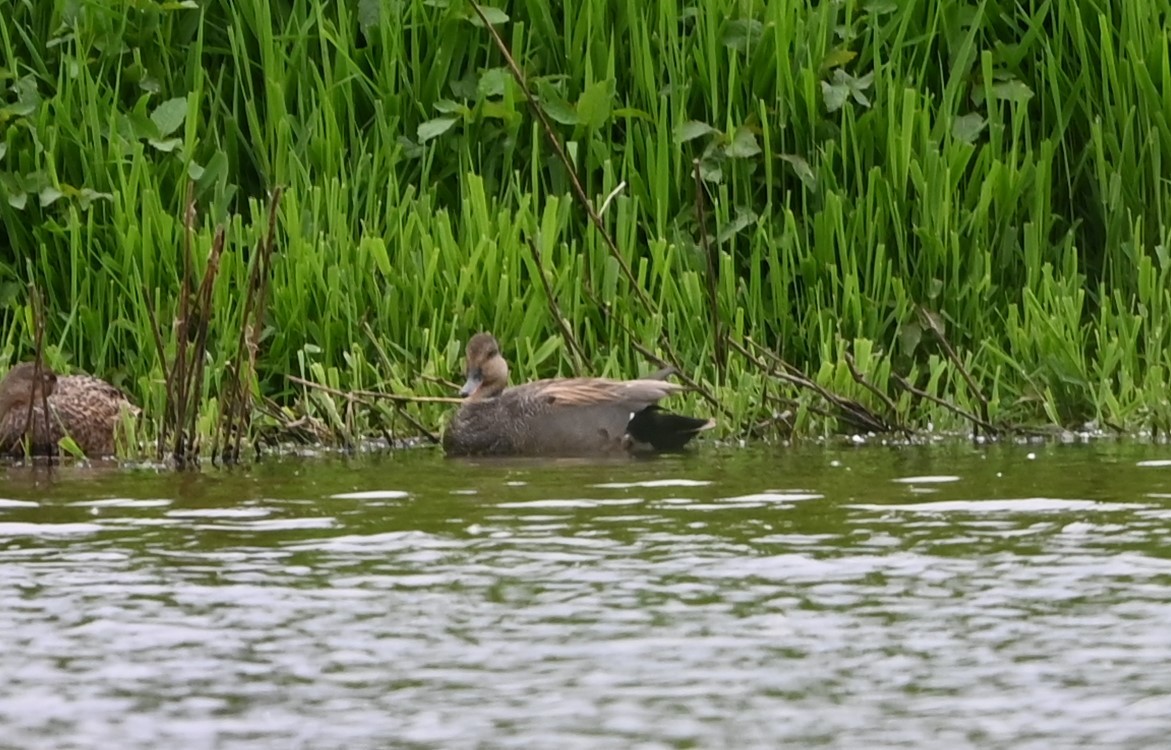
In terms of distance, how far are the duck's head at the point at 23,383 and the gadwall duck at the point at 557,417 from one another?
141 cm

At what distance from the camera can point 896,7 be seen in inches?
364

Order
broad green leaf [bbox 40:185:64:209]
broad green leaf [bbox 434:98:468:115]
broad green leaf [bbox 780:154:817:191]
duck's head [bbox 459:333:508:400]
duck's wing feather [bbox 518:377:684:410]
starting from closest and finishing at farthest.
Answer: duck's wing feather [bbox 518:377:684:410] → duck's head [bbox 459:333:508:400] → broad green leaf [bbox 40:185:64:209] → broad green leaf [bbox 780:154:817:191] → broad green leaf [bbox 434:98:468:115]

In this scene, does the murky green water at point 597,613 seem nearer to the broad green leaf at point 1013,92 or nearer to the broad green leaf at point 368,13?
the broad green leaf at point 1013,92

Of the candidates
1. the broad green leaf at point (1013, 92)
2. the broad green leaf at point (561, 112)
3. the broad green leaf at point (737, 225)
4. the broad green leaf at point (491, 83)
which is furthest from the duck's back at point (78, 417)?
the broad green leaf at point (1013, 92)

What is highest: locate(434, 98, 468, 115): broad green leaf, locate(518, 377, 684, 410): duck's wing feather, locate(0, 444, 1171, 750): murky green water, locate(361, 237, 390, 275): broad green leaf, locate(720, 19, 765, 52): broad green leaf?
locate(720, 19, 765, 52): broad green leaf

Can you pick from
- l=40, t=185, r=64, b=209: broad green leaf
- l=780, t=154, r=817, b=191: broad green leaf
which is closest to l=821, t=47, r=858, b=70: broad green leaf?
l=780, t=154, r=817, b=191: broad green leaf

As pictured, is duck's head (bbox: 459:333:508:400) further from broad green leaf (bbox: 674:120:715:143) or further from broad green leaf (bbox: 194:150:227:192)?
broad green leaf (bbox: 194:150:227:192)

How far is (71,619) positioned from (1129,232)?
5586 mm

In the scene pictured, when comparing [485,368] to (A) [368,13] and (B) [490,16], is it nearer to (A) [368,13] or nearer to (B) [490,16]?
(B) [490,16]

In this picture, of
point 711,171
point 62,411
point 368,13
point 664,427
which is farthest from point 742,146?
point 62,411

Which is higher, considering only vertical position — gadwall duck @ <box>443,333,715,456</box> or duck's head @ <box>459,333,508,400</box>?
duck's head @ <box>459,333,508,400</box>

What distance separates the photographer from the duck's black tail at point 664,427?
7.86 meters

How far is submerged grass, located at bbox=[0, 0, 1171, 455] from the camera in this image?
8320mm

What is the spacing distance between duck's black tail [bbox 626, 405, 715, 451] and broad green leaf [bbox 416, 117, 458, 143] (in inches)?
66.6
